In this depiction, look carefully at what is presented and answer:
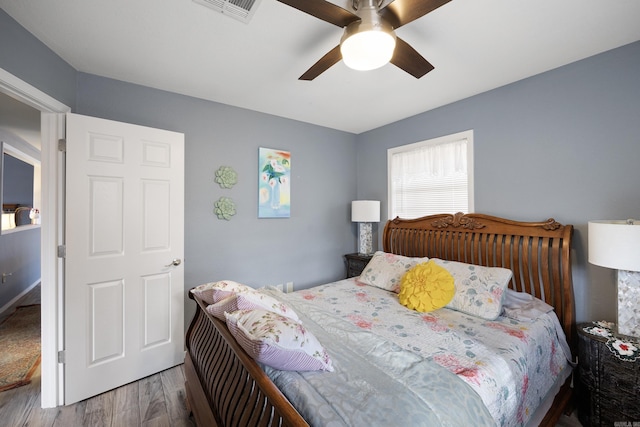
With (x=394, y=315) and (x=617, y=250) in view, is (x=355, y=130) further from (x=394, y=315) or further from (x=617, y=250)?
(x=617, y=250)

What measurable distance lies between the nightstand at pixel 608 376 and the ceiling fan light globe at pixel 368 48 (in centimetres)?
212

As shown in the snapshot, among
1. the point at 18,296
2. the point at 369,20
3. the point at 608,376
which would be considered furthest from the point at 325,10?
the point at 18,296

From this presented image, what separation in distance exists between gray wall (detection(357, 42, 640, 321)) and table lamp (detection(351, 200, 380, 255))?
116 cm

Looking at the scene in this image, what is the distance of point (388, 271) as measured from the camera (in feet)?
8.65

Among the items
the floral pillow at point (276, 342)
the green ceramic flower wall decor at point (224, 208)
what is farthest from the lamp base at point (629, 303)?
the green ceramic flower wall decor at point (224, 208)

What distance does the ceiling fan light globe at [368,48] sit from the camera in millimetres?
1301

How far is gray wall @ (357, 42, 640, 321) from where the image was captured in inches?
74.1

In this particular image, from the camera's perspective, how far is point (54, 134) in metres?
1.98

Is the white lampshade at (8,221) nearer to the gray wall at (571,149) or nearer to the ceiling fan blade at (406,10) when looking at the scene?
the ceiling fan blade at (406,10)

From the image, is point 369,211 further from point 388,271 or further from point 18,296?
point 18,296

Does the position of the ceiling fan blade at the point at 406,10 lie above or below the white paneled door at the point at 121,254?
above

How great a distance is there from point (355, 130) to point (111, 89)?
2.80 m

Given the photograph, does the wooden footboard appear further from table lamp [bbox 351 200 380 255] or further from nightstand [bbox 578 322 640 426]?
table lamp [bbox 351 200 380 255]

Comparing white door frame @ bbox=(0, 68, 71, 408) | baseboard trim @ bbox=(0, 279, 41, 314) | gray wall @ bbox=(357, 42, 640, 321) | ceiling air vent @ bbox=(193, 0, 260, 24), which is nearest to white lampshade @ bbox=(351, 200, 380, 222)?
gray wall @ bbox=(357, 42, 640, 321)
